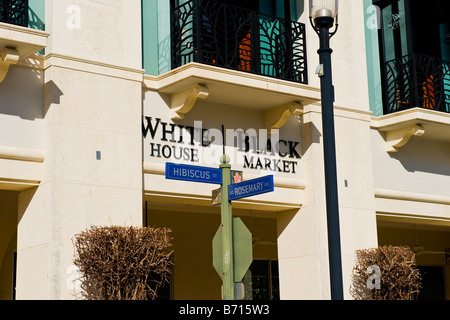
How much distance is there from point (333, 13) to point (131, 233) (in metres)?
4.06

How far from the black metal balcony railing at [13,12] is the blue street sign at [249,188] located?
14.6 feet

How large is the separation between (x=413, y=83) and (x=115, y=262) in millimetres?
7442

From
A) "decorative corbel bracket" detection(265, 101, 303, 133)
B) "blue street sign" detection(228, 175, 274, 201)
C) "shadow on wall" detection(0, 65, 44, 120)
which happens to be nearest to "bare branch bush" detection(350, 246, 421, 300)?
"decorative corbel bracket" detection(265, 101, 303, 133)

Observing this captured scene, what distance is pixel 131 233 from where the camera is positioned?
35.9 ft

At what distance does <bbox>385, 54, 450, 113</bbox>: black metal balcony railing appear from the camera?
15359mm

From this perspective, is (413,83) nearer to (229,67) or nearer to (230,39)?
(230,39)

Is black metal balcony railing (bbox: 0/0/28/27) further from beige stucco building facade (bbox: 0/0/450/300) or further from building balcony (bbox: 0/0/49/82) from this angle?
beige stucco building facade (bbox: 0/0/450/300)

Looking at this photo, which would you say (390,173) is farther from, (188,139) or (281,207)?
(188,139)

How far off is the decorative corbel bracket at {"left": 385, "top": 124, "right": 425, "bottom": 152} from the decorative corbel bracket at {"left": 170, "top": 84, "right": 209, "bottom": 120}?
15.1 feet

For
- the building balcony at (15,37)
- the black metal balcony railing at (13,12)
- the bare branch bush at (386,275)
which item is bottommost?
the bare branch bush at (386,275)

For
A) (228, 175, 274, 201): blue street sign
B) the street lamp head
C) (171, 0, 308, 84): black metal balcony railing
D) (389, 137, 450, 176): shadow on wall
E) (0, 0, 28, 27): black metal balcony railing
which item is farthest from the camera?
(389, 137, 450, 176): shadow on wall

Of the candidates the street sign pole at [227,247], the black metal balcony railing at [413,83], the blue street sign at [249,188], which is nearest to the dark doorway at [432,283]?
the black metal balcony railing at [413,83]

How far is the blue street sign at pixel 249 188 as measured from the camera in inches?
345

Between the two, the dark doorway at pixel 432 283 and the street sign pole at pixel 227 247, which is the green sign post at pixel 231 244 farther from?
the dark doorway at pixel 432 283
